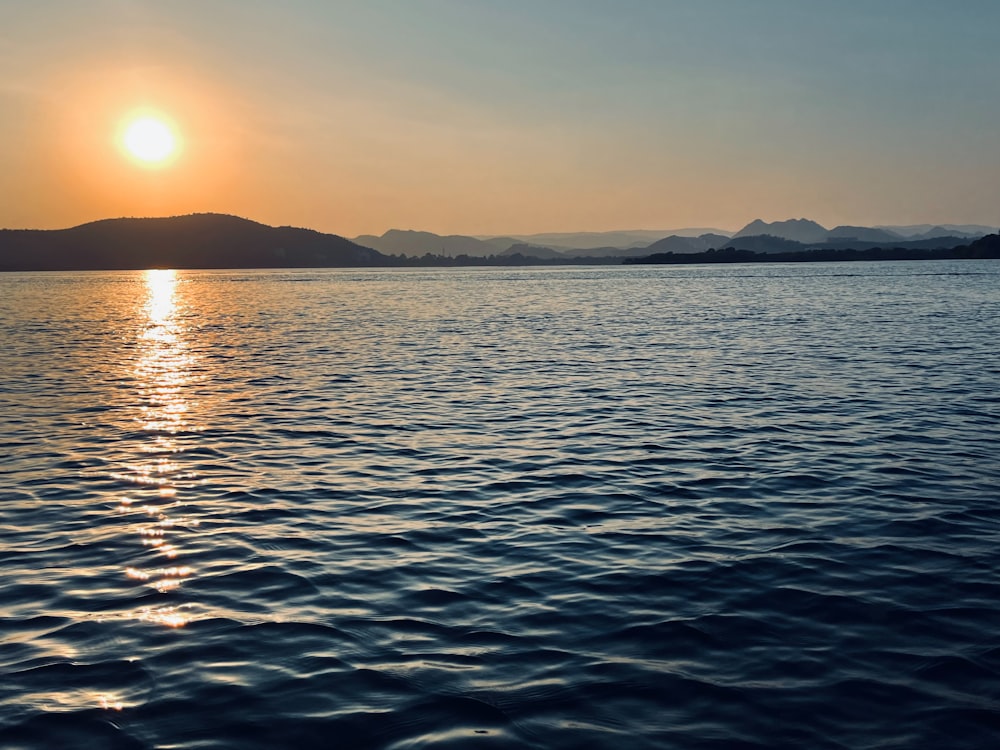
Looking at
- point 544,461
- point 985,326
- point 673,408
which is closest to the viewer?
point 544,461

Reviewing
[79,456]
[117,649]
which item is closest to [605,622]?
[117,649]

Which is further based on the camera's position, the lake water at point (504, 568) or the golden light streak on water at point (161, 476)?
the golden light streak on water at point (161, 476)

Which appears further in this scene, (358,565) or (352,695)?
(358,565)

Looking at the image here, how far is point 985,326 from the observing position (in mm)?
65438

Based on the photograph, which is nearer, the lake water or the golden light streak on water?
the lake water

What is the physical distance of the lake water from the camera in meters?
9.16

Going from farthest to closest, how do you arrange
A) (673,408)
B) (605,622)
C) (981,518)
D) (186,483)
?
(673,408) → (186,483) → (981,518) → (605,622)

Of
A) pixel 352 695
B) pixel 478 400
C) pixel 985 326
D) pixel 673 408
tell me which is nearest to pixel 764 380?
pixel 673 408

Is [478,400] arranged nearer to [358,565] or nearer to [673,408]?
[673,408]

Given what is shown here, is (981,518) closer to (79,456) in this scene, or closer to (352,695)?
(352,695)

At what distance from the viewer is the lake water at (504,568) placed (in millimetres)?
9156

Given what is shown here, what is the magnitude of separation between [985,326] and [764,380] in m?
38.6

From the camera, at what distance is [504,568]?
13.8 metres

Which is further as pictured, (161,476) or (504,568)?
(161,476)
